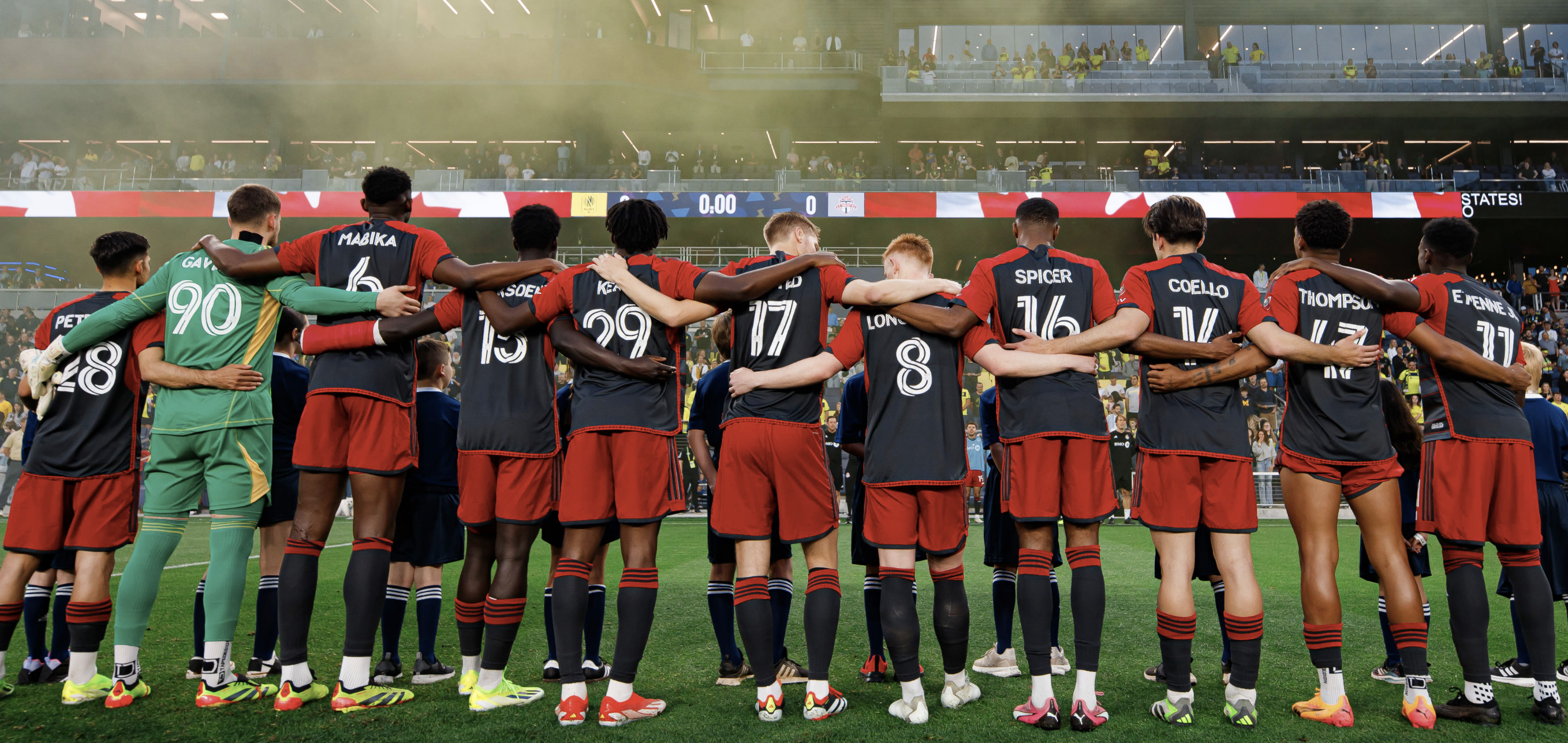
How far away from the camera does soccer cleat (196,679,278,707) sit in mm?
3555

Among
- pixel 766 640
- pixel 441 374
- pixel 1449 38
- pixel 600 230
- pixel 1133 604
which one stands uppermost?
pixel 1449 38

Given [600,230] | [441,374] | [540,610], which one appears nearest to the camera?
[441,374]

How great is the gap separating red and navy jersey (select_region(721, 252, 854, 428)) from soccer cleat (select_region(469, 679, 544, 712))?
1513 millimetres

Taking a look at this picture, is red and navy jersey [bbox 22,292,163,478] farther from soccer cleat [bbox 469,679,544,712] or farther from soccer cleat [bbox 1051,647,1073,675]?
soccer cleat [bbox 1051,647,1073,675]

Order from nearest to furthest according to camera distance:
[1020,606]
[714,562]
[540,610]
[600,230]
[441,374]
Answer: [1020,606], [714,562], [441,374], [540,610], [600,230]

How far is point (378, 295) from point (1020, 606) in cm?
309

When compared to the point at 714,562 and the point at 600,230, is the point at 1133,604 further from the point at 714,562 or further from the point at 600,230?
the point at 600,230

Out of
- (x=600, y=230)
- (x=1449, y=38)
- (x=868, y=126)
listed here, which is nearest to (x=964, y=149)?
(x=868, y=126)

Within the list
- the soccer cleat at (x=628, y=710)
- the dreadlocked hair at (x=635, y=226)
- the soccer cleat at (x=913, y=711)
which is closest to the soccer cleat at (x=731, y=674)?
the soccer cleat at (x=628, y=710)

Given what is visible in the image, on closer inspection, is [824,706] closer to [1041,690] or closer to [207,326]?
[1041,690]

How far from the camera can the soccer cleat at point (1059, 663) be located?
434 centimetres

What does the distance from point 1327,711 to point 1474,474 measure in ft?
4.19

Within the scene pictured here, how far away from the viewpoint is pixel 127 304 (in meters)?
4.05

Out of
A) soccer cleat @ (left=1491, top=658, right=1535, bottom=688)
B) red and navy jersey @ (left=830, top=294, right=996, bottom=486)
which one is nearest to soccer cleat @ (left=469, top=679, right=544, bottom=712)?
red and navy jersey @ (left=830, top=294, right=996, bottom=486)
